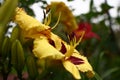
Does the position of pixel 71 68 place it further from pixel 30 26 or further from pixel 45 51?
pixel 30 26

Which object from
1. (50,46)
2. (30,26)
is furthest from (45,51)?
(30,26)

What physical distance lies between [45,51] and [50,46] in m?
0.05

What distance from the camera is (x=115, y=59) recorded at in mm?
3482

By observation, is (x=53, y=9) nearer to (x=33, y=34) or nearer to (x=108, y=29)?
(x=33, y=34)

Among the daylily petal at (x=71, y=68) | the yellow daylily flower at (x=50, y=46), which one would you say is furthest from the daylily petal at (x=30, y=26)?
the daylily petal at (x=71, y=68)

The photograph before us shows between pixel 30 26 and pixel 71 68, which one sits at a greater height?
pixel 30 26

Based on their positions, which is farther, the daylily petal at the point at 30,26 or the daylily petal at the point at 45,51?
the daylily petal at the point at 30,26

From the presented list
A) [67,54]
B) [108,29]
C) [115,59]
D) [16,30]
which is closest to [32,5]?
[16,30]

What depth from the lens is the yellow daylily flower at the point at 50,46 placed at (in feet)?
4.51

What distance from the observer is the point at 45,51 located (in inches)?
53.6

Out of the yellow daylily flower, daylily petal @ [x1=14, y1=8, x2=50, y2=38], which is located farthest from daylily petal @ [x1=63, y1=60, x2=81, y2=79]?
daylily petal @ [x1=14, y1=8, x2=50, y2=38]

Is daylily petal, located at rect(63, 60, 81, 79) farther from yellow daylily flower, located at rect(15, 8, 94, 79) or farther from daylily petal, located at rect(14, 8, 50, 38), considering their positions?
daylily petal, located at rect(14, 8, 50, 38)

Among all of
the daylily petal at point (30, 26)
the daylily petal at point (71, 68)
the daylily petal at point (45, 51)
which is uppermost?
the daylily petal at point (30, 26)

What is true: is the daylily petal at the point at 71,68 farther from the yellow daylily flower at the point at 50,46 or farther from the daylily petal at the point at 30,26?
the daylily petal at the point at 30,26
